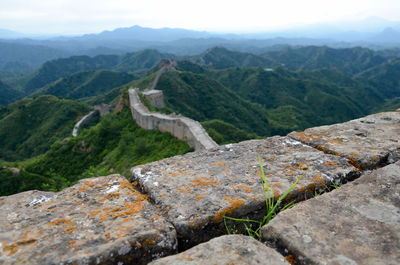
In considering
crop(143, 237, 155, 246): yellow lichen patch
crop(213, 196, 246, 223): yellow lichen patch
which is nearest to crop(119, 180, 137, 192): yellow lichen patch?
crop(143, 237, 155, 246): yellow lichen patch

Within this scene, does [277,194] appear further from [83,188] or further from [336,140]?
[83,188]

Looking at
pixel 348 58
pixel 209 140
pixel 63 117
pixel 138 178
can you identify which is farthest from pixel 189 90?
pixel 348 58

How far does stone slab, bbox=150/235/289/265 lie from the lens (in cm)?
121

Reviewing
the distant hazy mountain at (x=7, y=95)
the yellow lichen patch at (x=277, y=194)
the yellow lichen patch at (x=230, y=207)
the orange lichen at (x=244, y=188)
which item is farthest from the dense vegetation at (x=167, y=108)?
the yellow lichen patch at (x=277, y=194)

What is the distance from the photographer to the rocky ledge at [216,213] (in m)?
1.27

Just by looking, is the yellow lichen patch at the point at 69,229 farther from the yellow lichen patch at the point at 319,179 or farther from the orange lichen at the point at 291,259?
the yellow lichen patch at the point at 319,179

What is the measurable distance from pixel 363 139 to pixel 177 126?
12.3 meters

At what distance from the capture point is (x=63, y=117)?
146 feet

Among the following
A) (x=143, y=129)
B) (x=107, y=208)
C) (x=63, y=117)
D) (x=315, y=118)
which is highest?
(x=107, y=208)

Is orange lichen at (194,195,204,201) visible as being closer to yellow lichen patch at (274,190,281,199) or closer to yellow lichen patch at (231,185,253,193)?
yellow lichen patch at (231,185,253,193)

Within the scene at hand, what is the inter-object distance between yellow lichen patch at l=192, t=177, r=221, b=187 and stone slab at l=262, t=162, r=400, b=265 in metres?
0.58

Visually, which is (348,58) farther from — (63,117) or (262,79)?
(63,117)

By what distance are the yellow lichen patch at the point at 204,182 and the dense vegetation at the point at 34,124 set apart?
137ft

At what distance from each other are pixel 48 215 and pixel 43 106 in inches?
2196
